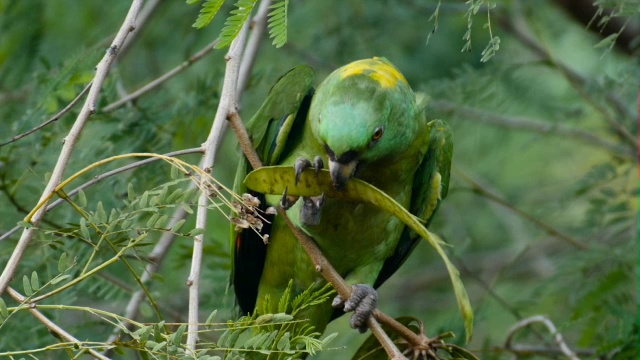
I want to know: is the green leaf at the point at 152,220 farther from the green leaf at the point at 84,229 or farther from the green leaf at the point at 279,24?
the green leaf at the point at 279,24

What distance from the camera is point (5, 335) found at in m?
3.52

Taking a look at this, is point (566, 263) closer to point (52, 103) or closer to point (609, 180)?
point (609, 180)

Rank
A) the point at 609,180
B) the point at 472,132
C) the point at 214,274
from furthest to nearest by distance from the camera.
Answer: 1. the point at 472,132
2. the point at 609,180
3. the point at 214,274

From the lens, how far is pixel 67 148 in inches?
94.3

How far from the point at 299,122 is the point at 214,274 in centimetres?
122

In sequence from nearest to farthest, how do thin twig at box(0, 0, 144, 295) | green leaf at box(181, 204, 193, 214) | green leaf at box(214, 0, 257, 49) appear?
thin twig at box(0, 0, 144, 295)
green leaf at box(181, 204, 193, 214)
green leaf at box(214, 0, 257, 49)

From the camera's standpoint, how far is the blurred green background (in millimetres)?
3865

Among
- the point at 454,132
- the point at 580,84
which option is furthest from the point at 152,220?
the point at 454,132

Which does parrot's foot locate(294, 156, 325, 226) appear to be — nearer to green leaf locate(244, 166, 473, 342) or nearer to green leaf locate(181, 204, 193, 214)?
green leaf locate(244, 166, 473, 342)

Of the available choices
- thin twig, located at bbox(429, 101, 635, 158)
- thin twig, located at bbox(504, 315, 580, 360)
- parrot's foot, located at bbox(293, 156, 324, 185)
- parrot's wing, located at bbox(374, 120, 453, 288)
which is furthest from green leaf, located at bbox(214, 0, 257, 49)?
thin twig, located at bbox(429, 101, 635, 158)

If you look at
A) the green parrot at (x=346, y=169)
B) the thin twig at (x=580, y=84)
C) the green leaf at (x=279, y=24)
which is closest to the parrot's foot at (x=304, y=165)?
the green parrot at (x=346, y=169)

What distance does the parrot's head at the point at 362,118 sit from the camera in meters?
3.01

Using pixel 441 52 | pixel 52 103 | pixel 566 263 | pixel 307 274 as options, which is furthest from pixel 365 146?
pixel 441 52

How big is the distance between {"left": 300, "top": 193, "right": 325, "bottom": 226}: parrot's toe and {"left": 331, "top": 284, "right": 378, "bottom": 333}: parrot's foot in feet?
1.01
